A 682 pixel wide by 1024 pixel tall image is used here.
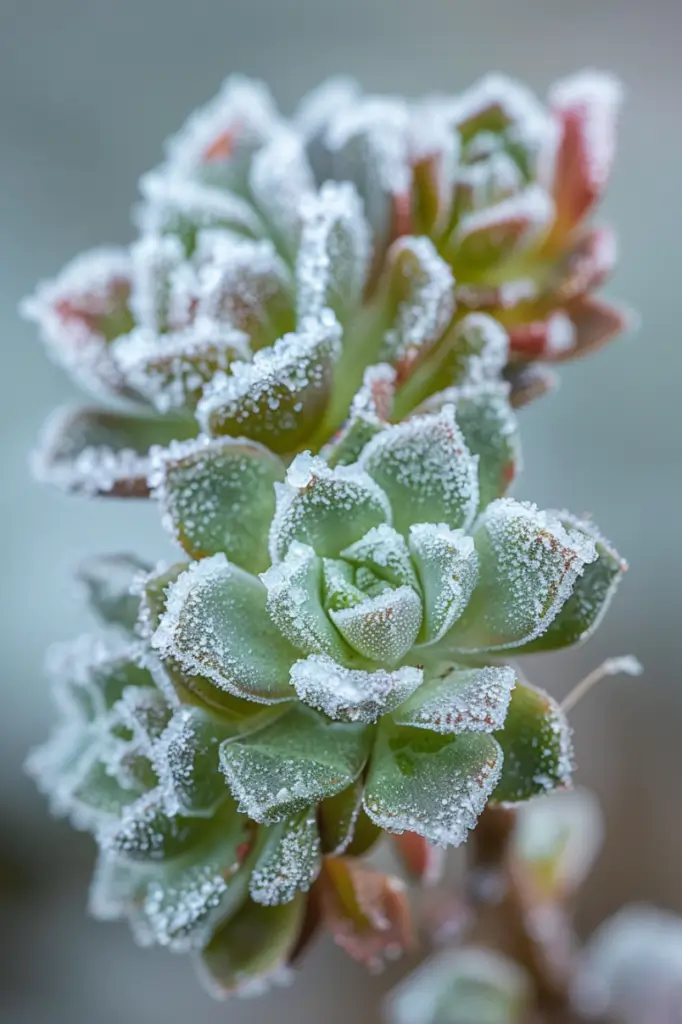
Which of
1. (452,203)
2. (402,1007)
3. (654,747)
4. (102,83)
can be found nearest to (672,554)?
(654,747)

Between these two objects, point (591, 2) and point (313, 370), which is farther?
point (591, 2)

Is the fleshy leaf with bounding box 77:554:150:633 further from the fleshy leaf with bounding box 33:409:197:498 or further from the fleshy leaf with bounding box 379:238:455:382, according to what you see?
the fleshy leaf with bounding box 379:238:455:382

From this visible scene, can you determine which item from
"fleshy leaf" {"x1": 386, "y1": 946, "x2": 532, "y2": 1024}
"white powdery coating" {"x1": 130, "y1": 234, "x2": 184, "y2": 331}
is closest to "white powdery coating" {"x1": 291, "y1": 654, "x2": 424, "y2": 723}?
"white powdery coating" {"x1": 130, "y1": 234, "x2": 184, "y2": 331}

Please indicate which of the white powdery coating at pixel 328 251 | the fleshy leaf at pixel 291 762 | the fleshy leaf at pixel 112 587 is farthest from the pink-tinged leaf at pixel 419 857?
the white powdery coating at pixel 328 251

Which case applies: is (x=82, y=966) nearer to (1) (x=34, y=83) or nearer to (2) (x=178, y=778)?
(2) (x=178, y=778)

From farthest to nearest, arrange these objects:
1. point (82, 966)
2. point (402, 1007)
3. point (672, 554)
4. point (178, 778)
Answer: point (672, 554) < point (82, 966) < point (402, 1007) < point (178, 778)
